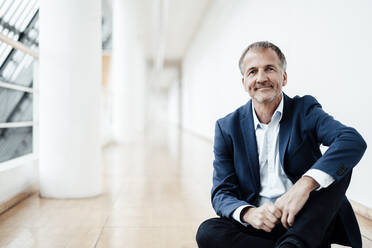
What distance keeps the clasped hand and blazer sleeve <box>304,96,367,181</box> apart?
95 millimetres

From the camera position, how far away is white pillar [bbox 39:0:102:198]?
3.05 metres

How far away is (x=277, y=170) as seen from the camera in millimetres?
1609

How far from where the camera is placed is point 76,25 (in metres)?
3.08

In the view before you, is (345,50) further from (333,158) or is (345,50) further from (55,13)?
(55,13)

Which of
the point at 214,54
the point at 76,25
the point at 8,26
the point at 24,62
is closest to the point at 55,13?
the point at 76,25

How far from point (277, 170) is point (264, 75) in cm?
49

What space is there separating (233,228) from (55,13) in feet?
8.56

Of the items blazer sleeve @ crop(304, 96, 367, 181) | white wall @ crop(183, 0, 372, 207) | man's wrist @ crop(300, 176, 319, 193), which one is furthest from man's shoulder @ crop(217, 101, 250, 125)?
white wall @ crop(183, 0, 372, 207)

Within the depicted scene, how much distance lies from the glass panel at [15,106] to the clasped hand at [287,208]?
2.65m

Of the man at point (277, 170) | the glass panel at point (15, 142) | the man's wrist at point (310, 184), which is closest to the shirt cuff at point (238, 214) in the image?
the man at point (277, 170)

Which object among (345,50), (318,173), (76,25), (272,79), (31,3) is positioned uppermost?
(31,3)

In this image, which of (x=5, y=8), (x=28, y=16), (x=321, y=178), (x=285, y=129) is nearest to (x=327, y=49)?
(x=285, y=129)

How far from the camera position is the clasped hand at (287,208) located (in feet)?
4.36

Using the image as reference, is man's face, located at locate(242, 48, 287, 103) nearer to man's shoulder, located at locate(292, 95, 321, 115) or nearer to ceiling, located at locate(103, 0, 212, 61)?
man's shoulder, located at locate(292, 95, 321, 115)
